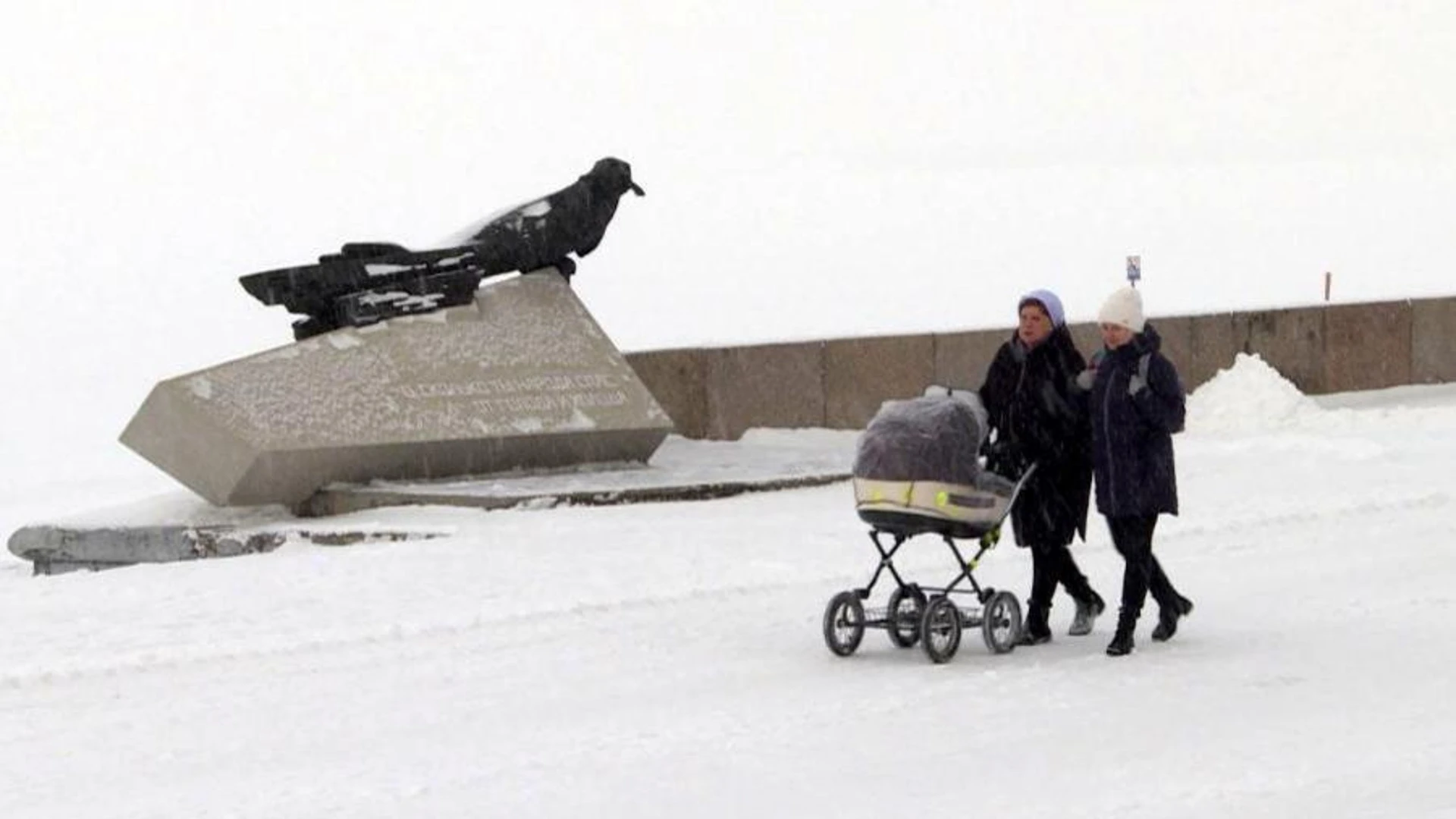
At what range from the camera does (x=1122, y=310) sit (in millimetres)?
10766

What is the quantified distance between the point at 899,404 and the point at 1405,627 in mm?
2358

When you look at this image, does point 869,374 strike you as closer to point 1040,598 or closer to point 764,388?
point 764,388

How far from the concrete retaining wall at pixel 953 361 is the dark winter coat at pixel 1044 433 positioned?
9.14m

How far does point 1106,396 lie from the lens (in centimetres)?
1079

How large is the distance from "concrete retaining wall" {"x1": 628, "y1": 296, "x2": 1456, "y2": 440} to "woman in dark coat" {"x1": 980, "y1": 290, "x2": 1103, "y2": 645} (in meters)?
9.14

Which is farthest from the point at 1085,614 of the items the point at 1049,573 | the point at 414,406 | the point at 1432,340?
the point at 1432,340

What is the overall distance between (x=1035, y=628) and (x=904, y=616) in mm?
A: 625

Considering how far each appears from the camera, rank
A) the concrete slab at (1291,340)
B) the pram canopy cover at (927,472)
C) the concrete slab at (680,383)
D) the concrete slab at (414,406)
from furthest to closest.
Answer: the concrete slab at (1291,340), the concrete slab at (680,383), the concrete slab at (414,406), the pram canopy cover at (927,472)

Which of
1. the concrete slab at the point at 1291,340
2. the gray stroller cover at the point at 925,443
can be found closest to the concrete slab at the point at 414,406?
the gray stroller cover at the point at 925,443

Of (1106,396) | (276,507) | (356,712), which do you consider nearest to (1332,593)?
(1106,396)

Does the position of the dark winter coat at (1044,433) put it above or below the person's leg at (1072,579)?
above

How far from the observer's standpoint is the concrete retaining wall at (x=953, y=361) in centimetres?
2042

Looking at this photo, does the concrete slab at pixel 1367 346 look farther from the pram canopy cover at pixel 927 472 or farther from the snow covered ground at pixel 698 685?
the pram canopy cover at pixel 927 472

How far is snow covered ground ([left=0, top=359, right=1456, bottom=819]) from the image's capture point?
8328mm
